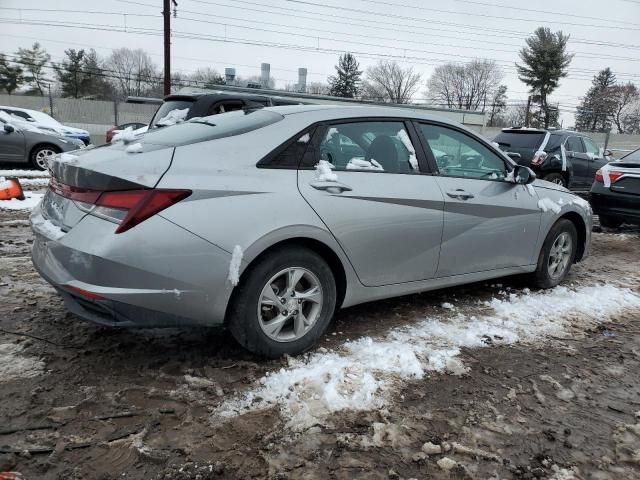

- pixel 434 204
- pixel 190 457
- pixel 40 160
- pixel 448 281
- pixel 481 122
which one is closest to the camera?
pixel 190 457

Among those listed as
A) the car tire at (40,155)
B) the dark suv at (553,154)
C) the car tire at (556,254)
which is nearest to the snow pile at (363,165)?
the car tire at (556,254)

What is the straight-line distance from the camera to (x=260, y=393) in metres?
2.82

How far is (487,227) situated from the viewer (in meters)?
4.16

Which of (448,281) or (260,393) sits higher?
(448,281)

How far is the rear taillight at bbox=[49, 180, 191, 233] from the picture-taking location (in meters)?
2.67

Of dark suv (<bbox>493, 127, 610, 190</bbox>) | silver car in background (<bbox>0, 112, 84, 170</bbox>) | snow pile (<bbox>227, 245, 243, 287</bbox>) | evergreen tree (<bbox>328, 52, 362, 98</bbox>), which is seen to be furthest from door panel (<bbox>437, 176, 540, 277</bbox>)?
evergreen tree (<bbox>328, 52, 362, 98</bbox>)

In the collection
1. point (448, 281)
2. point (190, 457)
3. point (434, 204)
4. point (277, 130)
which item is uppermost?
point (277, 130)

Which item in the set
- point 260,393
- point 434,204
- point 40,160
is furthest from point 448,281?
point 40,160

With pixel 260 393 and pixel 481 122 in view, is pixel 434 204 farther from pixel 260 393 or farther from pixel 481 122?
pixel 481 122

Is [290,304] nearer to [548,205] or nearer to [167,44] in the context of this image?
[548,205]

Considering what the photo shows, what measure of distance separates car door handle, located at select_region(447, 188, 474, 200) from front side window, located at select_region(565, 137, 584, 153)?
895 centimetres

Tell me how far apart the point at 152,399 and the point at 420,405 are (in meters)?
1.43

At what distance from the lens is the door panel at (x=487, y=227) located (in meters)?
3.92

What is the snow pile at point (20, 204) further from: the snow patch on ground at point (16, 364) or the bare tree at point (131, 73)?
the bare tree at point (131, 73)
